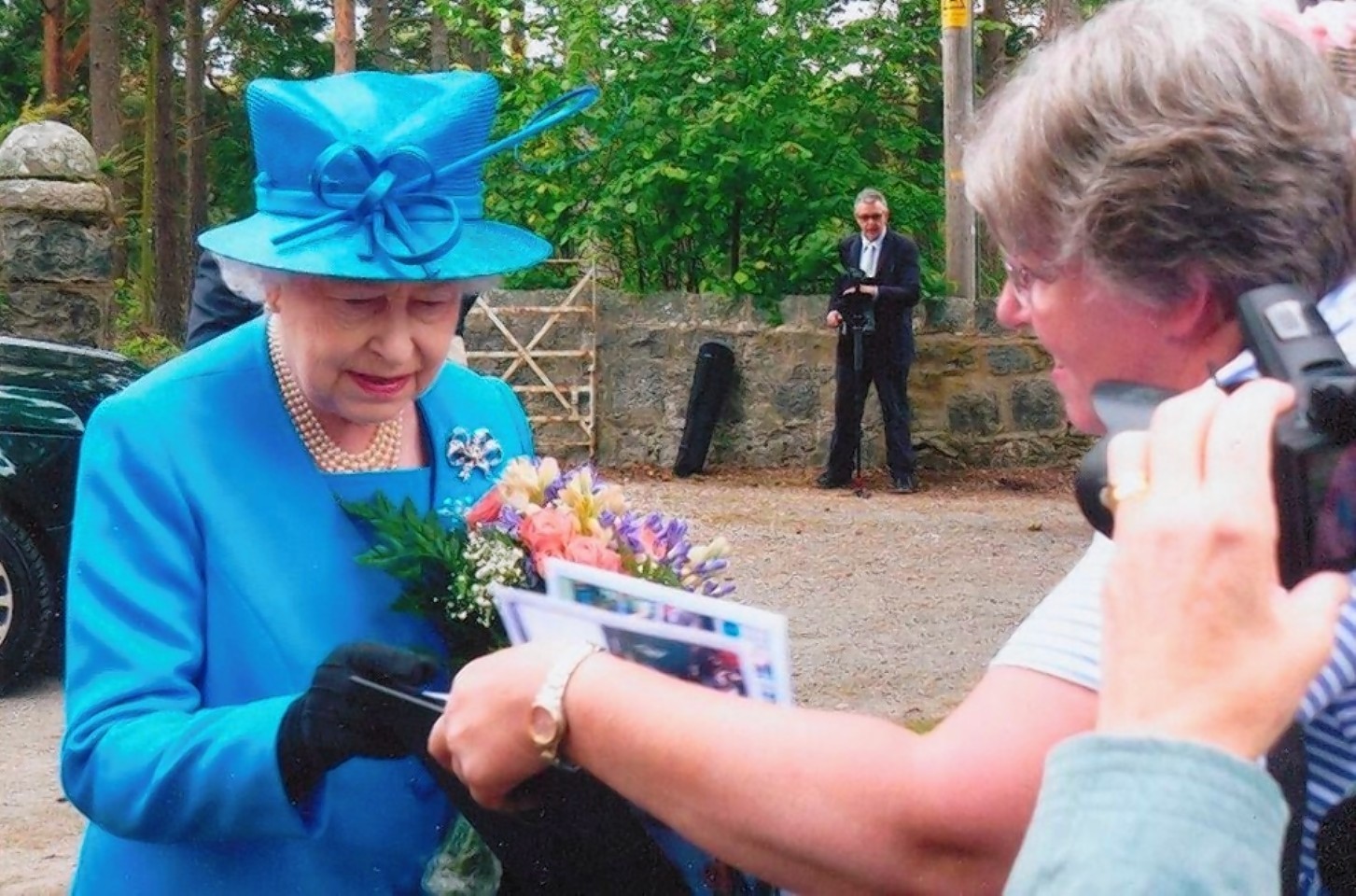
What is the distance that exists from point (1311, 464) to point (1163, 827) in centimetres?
23

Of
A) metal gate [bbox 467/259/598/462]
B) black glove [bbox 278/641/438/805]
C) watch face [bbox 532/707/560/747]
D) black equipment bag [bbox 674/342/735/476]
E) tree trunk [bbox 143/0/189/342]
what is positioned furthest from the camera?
tree trunk [bbox 143/0/189/342]

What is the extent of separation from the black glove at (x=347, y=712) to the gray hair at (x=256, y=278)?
550 mm

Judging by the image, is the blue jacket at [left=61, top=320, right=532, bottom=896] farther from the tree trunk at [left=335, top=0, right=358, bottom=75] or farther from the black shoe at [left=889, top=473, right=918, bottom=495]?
the tree trunk at [left=335, top=0, right=358, bottom=75]

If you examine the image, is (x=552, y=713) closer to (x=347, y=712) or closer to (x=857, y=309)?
(x=347, y=712)

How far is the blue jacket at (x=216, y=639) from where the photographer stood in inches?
73.5

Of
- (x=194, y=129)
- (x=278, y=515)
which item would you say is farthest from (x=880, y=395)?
(x=194, y=129)

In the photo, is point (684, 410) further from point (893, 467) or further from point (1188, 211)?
point (1188, 211)

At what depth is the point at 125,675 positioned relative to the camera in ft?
6.25

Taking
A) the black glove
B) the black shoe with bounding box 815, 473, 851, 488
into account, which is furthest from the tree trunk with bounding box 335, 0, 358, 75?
the black glove

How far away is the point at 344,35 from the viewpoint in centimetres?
1556

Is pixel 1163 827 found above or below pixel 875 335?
above

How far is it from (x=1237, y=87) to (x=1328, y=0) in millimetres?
352

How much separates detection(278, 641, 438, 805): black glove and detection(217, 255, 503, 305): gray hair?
0.55 metres

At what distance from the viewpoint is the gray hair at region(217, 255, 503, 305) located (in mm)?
A: 2119
